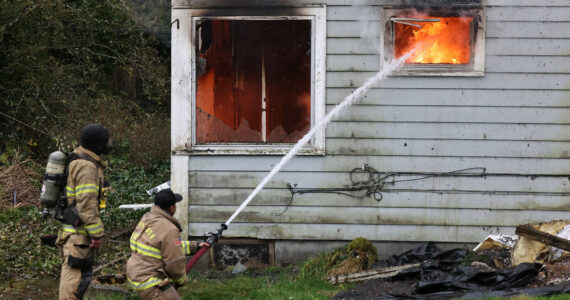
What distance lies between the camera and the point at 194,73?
8.22 metres

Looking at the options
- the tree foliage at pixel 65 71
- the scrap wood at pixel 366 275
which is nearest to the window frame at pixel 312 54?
the scrap wood at pixel 366 275

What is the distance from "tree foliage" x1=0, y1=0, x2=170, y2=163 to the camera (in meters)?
12.9

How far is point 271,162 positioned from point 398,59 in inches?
79.6

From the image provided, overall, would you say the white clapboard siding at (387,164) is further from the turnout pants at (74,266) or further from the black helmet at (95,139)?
the turnout pants at (74,266)

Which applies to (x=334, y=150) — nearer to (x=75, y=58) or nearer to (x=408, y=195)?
(x=408, y=195)

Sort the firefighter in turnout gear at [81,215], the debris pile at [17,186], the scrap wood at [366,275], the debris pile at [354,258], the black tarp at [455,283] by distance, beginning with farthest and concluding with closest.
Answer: the debris pile at [17,186] < the debris pile at [354,258] < the scrap wood at [366,275] < the black tarp at [455,283] < the firefighter in turnout gear at [81,215]

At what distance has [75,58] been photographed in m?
15.2

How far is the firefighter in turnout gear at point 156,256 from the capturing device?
5.58m

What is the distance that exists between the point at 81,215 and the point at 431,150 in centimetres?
431

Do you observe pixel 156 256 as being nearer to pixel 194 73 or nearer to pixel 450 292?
pixel 450 292

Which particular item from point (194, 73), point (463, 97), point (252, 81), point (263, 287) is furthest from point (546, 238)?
point (194, 73)

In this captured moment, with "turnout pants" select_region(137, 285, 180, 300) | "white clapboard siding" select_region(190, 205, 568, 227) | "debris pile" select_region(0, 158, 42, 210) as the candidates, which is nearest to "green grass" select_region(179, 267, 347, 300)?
"white clapboard siding" select_region(190, 205, 568, 227)

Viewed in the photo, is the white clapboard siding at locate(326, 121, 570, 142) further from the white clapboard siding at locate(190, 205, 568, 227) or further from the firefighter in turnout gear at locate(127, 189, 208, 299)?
the firefighter in turnout gear at locate(127, 189, 208, 299)

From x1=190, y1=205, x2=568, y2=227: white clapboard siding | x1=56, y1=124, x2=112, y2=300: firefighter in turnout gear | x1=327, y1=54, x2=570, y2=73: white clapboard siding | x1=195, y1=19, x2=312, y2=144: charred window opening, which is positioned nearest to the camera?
x1=56, y1=124, x2=112, y2=300: firefighter in turnout gear
